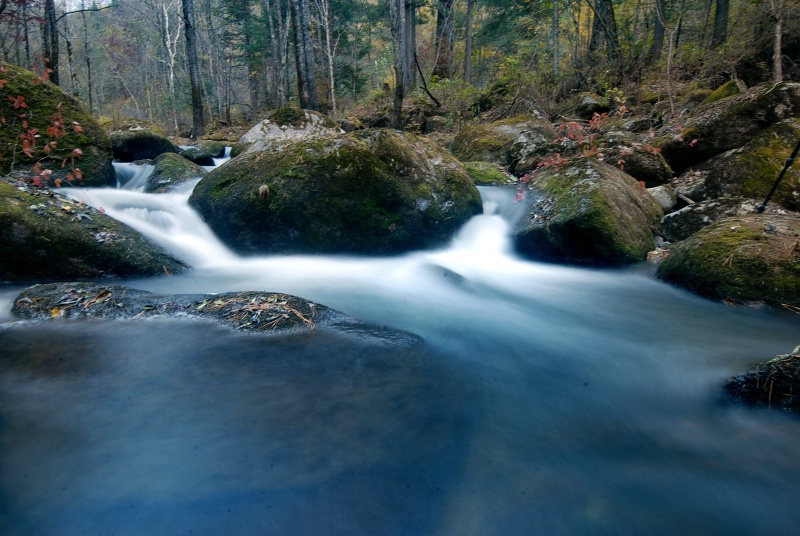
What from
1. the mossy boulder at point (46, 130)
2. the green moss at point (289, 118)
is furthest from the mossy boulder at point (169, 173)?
the green moss at point (289, 118)

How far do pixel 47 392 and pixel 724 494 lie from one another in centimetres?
362

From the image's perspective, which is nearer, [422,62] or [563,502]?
[563,502]

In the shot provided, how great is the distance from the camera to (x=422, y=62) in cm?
2650

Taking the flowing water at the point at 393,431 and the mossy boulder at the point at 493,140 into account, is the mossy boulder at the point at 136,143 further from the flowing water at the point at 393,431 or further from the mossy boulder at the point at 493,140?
the flowing water at the point at 393,431

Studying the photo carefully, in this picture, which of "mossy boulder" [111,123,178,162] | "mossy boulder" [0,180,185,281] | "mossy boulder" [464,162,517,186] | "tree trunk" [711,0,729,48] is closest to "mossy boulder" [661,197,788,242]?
"mossy boulder" [464,162,517,186]

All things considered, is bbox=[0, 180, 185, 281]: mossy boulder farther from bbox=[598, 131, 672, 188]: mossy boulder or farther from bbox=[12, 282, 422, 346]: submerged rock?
bbox=[598, 131, 672, 188]: mossy boulder

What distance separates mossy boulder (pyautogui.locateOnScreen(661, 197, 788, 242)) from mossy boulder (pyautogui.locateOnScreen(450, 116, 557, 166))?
4500 mm

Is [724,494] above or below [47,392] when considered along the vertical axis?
below

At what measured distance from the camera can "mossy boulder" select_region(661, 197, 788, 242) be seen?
5520 mm

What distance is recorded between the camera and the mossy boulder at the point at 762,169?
5742mm

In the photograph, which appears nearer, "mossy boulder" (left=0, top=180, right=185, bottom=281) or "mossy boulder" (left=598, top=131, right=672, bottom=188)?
"mossy boulder" (left=0, top=180, right=185, bottom=281)

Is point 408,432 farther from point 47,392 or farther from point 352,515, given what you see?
point 47,392

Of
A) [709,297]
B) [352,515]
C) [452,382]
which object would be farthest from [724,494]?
[709,297]

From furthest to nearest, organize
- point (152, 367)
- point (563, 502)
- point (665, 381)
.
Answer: point (665, 381) < point (152, 367) < point (563, 502)
